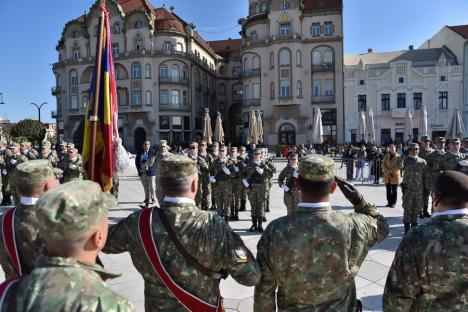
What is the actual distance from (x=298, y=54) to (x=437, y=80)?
605 inches

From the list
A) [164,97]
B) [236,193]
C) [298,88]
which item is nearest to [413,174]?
[236,193]

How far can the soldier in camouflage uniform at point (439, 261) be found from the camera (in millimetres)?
2520

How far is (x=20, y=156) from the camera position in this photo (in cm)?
1263

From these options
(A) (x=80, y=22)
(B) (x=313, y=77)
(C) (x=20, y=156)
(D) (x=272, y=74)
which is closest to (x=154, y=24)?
(A) (x=80, y=22)

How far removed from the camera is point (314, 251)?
2.66 metres

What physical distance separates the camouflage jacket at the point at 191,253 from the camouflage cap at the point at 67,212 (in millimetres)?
871

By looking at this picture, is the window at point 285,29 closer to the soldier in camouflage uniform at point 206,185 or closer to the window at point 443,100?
the window at point 443,100

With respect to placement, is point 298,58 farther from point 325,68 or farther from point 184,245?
point 184,245

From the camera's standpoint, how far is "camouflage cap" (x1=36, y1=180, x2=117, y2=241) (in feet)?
5.93

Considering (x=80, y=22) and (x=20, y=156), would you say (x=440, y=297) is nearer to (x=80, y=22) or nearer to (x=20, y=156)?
(x=20, y=156)

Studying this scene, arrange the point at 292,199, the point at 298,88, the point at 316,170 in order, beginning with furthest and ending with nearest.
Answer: the point at 298,88, the point at 292,199, the point at 316,170

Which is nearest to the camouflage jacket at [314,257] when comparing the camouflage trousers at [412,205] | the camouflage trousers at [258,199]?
the camouflage trousers at [258,199]

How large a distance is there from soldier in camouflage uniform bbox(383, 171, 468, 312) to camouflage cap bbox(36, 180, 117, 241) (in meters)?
2.04

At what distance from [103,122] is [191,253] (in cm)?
344
